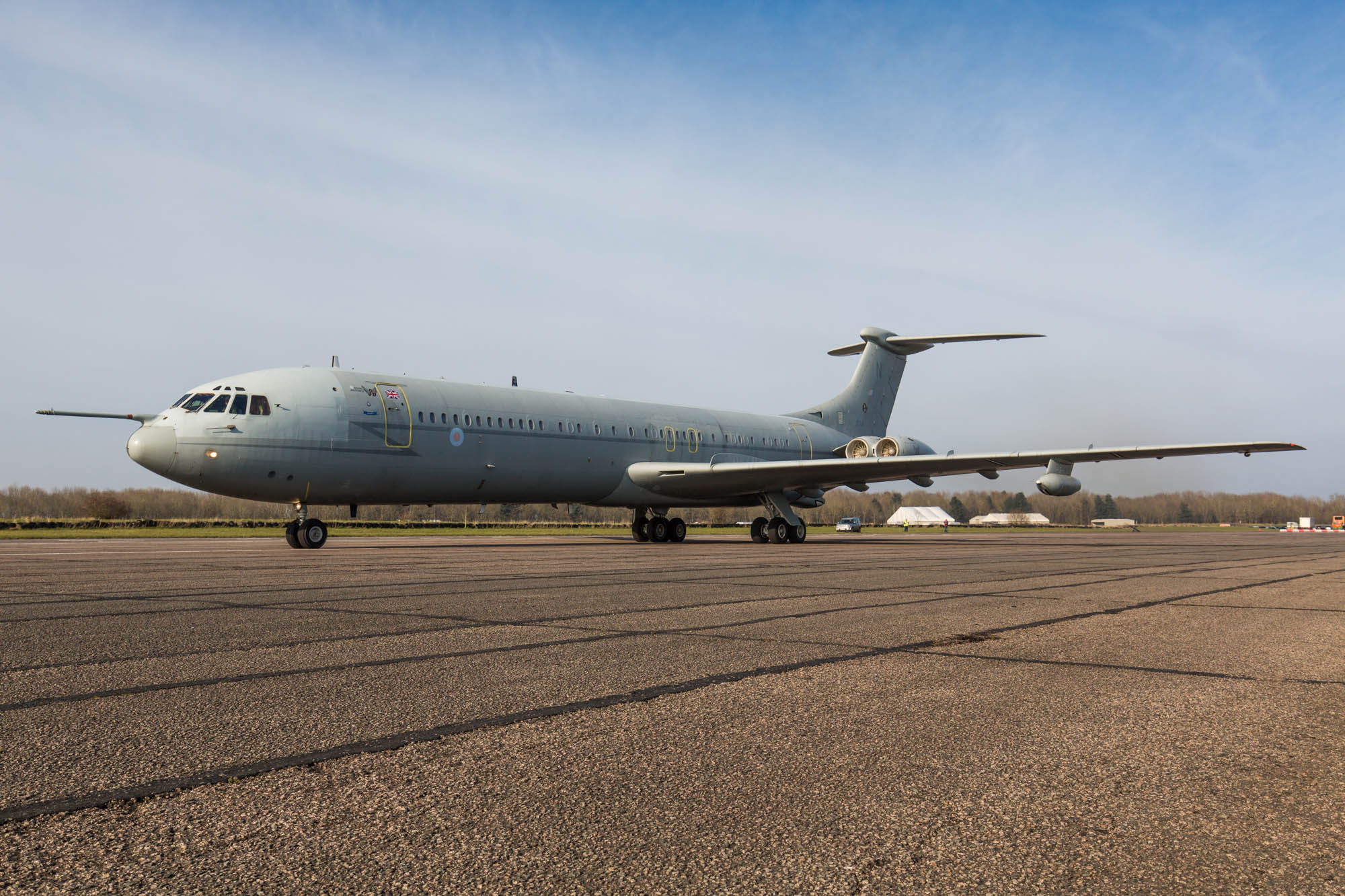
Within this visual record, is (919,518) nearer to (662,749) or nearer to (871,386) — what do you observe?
(871,386)

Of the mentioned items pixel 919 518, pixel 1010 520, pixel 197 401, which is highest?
pixel 197 401

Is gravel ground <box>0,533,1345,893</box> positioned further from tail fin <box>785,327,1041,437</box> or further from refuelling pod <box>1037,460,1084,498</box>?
tail fin <box>785,327,1041,437</box>

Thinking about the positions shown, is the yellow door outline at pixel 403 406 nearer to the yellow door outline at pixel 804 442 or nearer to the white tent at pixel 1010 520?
the yellow door outline at pixel 804 442

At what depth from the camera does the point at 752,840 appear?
306 cm

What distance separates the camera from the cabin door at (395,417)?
2212 centimetres

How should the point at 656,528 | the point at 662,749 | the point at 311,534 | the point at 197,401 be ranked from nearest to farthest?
the point at 662,749, the point at 197,401, the point at 311,534, the point at 656,528

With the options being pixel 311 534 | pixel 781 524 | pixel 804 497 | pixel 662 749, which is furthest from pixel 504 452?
pixel 662 749

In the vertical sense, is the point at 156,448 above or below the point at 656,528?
above

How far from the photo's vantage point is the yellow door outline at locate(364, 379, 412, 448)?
72.4 ft

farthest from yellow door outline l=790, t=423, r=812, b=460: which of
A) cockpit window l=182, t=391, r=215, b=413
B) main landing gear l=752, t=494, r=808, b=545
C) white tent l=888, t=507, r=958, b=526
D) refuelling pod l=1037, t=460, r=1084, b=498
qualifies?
white tent l=888, t=507, r=958, b=526

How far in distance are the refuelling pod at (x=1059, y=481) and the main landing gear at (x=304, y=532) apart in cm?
1754

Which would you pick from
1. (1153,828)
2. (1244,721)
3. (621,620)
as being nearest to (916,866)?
(1153,828)

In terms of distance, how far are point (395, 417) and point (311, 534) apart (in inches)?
129

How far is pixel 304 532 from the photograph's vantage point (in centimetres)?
2144
